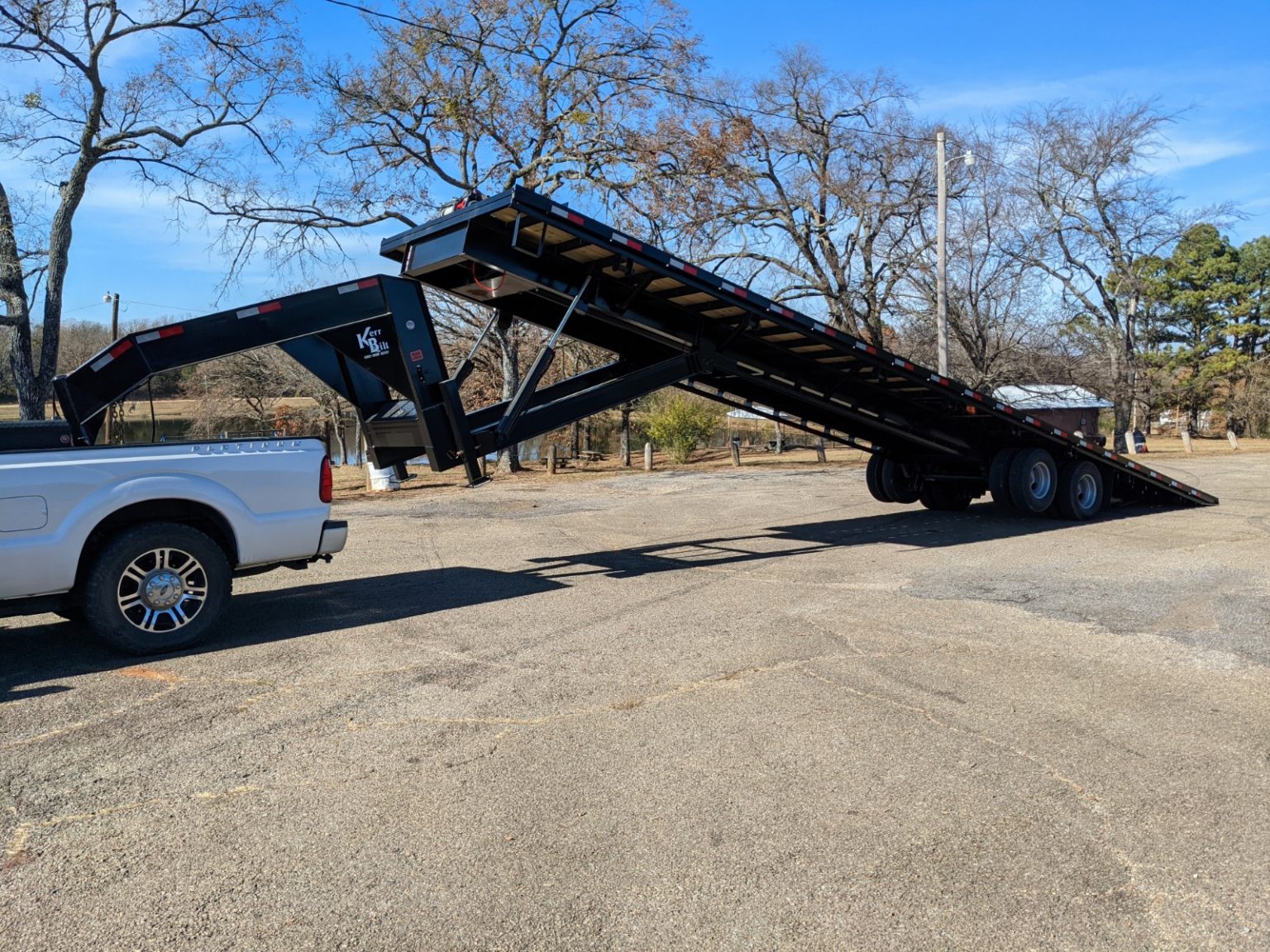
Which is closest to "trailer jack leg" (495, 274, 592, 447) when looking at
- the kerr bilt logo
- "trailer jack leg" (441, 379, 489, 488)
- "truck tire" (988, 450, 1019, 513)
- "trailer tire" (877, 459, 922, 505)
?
"trailer jack leg" (441, 379, 489, 488)

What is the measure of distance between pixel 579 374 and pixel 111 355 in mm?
4655

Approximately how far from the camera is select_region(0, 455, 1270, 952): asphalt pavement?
3.26m

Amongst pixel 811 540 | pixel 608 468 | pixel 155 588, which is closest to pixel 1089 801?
pixel 155 588

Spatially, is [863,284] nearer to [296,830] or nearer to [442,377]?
[442,377]

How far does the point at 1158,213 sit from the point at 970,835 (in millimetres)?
44274

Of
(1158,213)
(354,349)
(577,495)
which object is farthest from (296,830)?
(1158,213)

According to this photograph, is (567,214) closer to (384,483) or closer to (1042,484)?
(1042,484)

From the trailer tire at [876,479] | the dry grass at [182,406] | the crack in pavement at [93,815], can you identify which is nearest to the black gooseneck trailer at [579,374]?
the trailer tire at [876,479]

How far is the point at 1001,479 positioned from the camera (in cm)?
1350

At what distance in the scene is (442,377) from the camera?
9125 mm

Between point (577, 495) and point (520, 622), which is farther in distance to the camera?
point (577, 495)

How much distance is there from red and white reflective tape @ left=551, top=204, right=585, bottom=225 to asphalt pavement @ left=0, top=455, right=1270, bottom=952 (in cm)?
334

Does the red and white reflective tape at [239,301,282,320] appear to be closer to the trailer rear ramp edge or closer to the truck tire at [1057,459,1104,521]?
the trailer rear ramp edge

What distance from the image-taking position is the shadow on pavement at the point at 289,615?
6488 millimetres
